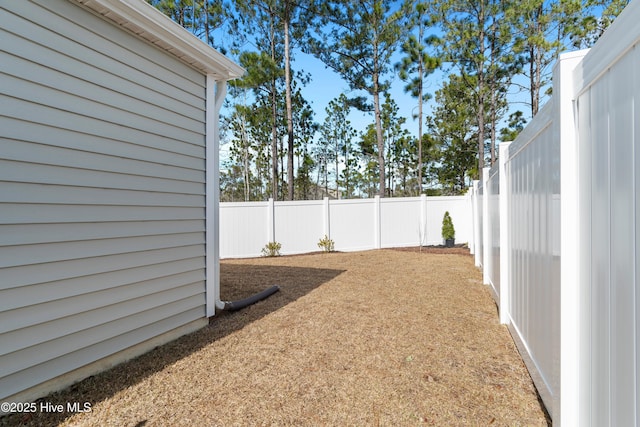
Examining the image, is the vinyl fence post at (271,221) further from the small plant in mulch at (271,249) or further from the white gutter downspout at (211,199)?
the white gutter downspout at (211,199)

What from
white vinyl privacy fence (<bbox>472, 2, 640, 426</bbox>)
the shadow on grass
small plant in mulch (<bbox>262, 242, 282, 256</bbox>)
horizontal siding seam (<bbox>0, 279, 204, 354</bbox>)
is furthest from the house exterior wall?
small plant in mulch (<bbox>262, 242, 282, 256</bbox>)

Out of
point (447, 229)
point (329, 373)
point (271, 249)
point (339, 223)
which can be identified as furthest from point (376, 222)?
point (329, 373)

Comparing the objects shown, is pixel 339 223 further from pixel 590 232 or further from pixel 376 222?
pixel 590 232

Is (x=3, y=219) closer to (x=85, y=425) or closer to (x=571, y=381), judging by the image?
(x=85, y=425)

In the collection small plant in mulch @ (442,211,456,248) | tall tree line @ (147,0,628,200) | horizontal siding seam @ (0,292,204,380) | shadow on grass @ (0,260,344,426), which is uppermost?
tall tree line @ (147,0,628,200)

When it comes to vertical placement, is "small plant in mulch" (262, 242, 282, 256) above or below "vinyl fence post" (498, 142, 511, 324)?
below

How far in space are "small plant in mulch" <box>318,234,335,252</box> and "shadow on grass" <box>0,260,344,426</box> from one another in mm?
3169

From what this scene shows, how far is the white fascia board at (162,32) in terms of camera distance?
8.51 feet

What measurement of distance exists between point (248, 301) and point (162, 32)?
2999 mm

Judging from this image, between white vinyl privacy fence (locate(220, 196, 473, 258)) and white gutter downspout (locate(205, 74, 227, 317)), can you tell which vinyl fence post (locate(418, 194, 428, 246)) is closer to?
white vinyl privacy fence (locate(220, 196, 473, 258))

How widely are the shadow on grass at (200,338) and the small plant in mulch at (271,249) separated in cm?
267

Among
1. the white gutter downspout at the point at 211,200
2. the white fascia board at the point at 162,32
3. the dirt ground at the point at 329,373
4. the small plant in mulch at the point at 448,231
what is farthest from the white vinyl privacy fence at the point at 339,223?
the white fascia board at the point at 162,32

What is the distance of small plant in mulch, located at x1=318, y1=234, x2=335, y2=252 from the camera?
9.80 metres

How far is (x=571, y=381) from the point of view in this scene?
1.34 m
